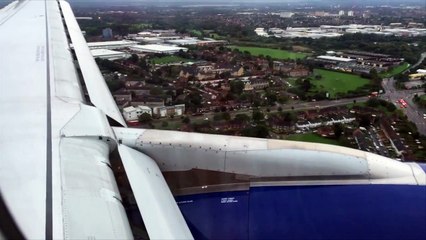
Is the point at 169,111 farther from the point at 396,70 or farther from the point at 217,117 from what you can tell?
the point at 396,70

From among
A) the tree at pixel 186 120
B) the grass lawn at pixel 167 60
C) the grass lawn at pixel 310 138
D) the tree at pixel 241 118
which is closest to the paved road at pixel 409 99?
the grass lawn at pixel 310 138

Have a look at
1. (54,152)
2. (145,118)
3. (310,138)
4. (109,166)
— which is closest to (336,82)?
(310,138)

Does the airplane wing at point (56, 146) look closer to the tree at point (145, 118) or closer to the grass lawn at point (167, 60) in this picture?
the tree at point (145, 118)

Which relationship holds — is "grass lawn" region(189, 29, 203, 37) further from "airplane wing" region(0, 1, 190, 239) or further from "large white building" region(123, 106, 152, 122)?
"airplane wing" region(0, 1, 190, 239)

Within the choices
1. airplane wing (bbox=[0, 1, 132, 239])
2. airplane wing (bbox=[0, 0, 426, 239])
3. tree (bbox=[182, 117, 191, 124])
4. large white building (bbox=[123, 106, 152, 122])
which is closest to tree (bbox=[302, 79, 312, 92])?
tree (bbox=[182, 117, 191, 124])

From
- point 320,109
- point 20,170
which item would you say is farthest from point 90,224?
point 320,109

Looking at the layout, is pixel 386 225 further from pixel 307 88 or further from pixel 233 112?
pixel 307 88
